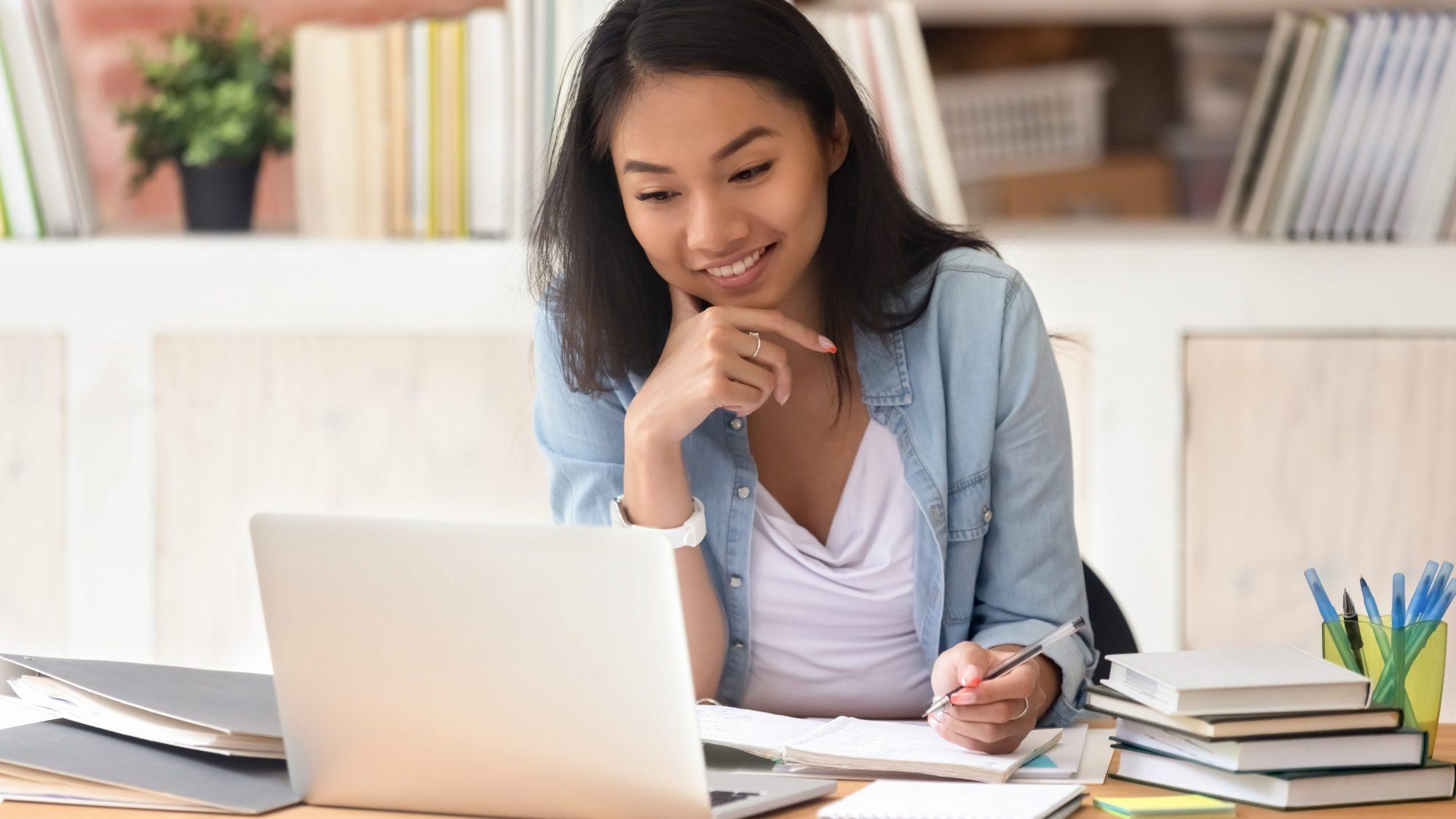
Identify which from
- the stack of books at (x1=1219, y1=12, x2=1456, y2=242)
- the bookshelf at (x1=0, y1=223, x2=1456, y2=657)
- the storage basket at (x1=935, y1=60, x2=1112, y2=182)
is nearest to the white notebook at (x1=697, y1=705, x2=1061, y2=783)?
the bookshelf at (x1=0, y1=223, x2=1456, y2=657)

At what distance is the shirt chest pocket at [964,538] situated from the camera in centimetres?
133

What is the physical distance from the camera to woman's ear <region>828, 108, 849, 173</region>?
134cm

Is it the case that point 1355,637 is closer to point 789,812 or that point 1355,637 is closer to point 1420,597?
point 1420,597

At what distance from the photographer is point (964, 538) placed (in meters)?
1.33

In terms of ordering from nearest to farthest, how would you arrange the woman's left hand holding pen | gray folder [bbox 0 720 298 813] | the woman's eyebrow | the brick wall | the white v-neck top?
gray folder [bbox 0 720 298 813] → the woman's left hand holding pen → the woman's eyebrow → the white v-neck top → the brick wall

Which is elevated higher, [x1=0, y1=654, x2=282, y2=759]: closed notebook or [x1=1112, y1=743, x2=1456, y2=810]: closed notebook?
[x1=0, y1=654, x2=282, y2=759]: closed notebook

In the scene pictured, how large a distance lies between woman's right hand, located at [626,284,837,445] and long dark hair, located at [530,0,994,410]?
0.34 feet

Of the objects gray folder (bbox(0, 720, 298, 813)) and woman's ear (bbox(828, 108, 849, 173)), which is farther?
woman's ear (bbox(828, 108, 849, 173))

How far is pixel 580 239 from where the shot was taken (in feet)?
4.54

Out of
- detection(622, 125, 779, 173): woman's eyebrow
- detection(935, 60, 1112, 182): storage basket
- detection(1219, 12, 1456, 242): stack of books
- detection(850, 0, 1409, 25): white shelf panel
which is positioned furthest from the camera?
detection(935, 60, 1112, 182): storage basket

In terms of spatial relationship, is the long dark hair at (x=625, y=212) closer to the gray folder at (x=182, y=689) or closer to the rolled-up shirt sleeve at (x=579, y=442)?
the rolled-up shirt sleeve at (x=579, y=442)

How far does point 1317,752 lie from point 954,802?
8.7 inches

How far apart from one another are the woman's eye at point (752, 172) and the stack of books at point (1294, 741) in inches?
22.0

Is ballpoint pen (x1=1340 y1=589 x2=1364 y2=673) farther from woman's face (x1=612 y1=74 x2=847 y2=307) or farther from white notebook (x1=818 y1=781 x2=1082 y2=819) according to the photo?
woman's face (x1=612 y1=74 x2=847 y2=307)
